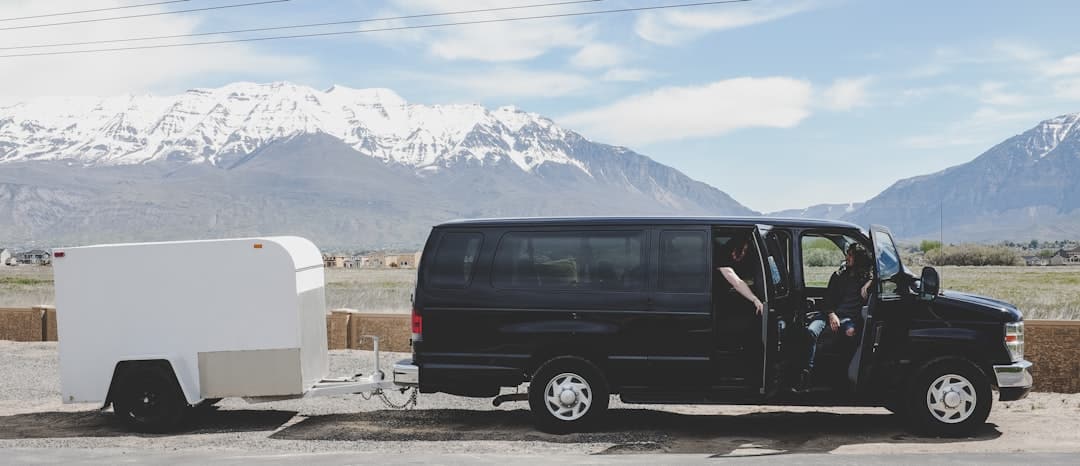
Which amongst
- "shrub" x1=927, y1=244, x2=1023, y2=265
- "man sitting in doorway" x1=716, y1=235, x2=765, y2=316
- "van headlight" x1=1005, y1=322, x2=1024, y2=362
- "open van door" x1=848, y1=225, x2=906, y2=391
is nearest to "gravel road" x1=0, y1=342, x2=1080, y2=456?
"open van door" x1=848, y1=225, x2=906, y2=391

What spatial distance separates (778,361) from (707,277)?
1.01m

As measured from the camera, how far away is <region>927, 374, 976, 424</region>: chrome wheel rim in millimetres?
10883

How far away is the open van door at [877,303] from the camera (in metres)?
10.9

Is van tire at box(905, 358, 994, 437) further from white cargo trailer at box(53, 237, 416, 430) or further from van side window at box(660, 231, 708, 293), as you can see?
white cargo trailer at box(53, 237, 416, 430)

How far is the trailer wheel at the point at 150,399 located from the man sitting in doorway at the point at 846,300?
6164 millimetres

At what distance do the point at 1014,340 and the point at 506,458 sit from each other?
480 centimetres

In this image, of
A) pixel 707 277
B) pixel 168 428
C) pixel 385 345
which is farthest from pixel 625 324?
pixel 385 345

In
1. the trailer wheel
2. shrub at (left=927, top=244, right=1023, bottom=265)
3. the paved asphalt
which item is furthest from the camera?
shrub at (left=927, top=244, right=1023, bottom=265)

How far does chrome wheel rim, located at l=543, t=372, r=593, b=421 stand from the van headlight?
384 cm

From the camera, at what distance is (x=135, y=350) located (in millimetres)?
11992

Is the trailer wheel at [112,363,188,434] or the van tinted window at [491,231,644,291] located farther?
the trailer wheel at [112,363,188,434]

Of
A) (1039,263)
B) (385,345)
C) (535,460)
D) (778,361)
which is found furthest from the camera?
(1039,263)

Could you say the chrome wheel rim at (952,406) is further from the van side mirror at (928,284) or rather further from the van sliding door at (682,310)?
the van sliding door at (682,310)

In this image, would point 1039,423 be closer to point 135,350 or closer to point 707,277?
point 707,277
